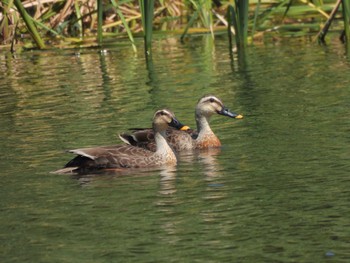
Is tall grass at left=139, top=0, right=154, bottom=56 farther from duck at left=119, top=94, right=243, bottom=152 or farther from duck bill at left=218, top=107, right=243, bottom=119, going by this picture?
duck bill at left=218, top=107, right=243, bottom=119

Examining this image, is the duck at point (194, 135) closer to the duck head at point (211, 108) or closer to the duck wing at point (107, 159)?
the duck head at point (211, 108)

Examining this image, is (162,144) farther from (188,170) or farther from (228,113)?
(228,113)

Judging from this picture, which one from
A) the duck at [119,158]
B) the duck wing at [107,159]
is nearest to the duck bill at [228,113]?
the duck at [119,158]

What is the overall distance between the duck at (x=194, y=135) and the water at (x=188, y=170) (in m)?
0.29

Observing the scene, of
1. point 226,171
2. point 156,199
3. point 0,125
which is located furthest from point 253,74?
point 156,199

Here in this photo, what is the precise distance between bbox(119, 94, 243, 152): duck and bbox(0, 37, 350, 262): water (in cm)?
29

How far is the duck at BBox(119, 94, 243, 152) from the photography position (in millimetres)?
15266

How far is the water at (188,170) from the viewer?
10.2 m

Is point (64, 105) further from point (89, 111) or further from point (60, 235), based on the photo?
point (60, 235)

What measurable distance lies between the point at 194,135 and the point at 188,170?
2567 millimetres

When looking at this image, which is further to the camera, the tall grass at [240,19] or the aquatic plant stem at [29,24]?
the aquatic plant stem at [29,24]

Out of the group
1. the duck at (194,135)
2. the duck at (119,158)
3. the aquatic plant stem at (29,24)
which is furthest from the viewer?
the aquatic plant stem at (29,24)

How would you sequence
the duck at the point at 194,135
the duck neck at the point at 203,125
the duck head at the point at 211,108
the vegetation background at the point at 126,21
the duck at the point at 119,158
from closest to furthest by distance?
the duck at the point at 119,158
the duck at the point at 194,135
the duck neck at the point at 203,125
the duck head at the point at 211,108
the vegetation background at the point at 126,21

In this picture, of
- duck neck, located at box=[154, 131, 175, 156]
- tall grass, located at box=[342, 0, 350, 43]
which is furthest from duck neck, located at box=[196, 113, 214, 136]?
tall grass, located at box=[342, 0, 350, 43]
